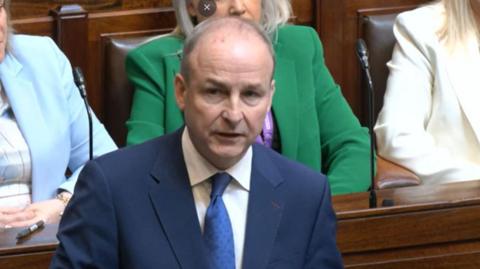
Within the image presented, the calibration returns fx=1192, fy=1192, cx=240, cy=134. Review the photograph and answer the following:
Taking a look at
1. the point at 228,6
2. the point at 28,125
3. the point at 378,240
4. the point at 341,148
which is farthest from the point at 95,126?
the point at 378,240

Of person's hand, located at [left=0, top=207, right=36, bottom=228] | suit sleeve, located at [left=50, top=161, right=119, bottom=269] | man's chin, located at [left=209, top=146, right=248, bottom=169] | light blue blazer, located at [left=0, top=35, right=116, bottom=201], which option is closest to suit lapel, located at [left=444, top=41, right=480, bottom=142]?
light blue blazer, located at [left=0, top=35, right=116, bottom=201]

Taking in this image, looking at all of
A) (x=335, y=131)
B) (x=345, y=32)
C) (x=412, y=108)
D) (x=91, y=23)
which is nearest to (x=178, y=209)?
(x=335, y=131)

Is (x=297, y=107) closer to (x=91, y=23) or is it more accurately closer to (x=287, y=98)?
(x=287, y=98)

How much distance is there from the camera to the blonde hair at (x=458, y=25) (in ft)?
9.75

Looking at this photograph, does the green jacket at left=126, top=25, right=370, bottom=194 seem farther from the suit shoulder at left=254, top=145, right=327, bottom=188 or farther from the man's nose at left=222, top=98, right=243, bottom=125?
the man's nose at left=222, top=98, right=243, bottom=125

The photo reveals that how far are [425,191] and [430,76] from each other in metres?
0.68

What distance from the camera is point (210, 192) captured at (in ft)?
5.71

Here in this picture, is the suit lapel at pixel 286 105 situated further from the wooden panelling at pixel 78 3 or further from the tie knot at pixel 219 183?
the tie knot at pixel 219 183

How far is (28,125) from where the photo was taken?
255 cm

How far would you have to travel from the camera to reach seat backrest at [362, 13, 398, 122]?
318 centimetres

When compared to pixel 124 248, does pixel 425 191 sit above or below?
below

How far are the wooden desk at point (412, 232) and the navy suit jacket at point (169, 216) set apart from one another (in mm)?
448

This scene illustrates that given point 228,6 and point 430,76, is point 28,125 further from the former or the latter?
point 430,76

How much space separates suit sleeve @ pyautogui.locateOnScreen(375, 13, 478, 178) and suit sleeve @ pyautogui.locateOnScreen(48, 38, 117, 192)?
70 cm
